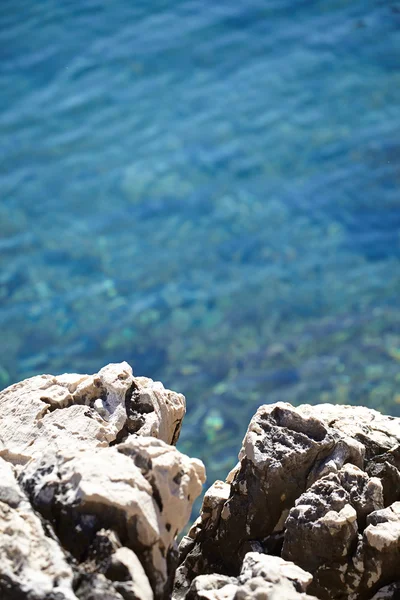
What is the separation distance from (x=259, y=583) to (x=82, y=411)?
65 cm

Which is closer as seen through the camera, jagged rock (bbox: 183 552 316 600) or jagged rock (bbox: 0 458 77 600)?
jagged rock (bbox: 0 458 77 600)

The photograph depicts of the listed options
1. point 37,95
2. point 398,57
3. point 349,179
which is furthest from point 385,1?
point 37,95

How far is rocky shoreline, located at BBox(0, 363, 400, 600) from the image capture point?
4.87 ft

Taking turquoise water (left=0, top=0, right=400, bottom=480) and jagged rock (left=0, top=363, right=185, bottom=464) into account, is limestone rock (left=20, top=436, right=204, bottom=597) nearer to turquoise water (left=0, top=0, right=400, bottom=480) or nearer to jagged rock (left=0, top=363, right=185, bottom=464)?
jagged rock (left=0, top=363, right=185, bottom=464)

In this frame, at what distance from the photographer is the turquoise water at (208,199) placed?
5523 millimetres

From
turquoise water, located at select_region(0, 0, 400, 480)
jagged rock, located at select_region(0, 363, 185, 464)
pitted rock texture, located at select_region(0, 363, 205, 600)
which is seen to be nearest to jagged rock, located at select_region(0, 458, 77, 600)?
pitted rock texture, located at select_region(0, 363, 205, 600)

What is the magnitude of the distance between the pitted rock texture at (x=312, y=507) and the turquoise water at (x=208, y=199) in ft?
9.48

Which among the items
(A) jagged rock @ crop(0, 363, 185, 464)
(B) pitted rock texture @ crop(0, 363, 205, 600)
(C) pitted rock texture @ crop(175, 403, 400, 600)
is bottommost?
(C) pitted rock texture @ crop(175, 403, 400, 600)

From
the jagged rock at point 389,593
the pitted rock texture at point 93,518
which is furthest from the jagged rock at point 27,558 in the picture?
the jagged rock at point 389,593

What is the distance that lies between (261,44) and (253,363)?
3847 mm

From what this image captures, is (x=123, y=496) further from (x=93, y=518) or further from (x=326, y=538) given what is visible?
(x=326, y=538)

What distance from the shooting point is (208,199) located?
6.56 m

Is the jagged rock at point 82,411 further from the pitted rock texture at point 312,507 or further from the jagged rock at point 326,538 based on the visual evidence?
the jagged rock at point 326,538

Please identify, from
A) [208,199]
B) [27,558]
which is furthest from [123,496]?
[208,199]
